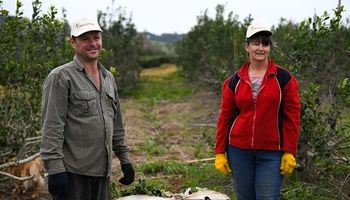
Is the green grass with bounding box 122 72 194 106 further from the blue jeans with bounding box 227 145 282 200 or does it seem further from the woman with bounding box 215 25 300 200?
the woman with bounding box 215 25 300 200

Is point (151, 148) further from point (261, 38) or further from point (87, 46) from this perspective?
point (87, 46)

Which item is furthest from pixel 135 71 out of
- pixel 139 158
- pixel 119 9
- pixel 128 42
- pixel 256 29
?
pixel 256 29

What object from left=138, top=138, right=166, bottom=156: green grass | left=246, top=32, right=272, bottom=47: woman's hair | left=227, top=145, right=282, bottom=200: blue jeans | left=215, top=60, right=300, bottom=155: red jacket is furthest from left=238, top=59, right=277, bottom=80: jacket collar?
left=138, top=138, right=166, bottom=156: green grass

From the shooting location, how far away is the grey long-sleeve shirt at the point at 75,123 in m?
2.98

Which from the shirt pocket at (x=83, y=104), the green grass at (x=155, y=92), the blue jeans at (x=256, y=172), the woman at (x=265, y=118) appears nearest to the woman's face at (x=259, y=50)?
the woman at (x=265, y=118)

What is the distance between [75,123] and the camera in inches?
121

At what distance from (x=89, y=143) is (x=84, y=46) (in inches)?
25.3

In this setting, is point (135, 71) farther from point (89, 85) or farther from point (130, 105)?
point (89, 85)

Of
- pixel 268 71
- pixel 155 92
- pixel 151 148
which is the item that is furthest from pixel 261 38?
pixel 155 92

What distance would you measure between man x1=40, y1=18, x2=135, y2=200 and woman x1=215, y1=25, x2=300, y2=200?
984 millimetres

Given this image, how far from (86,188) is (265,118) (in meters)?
1.35

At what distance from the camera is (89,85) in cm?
313

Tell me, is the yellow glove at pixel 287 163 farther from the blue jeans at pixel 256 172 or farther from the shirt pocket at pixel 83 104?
the shirt pocket at pixel 83 104

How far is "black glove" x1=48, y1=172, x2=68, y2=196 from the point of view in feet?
9.64
